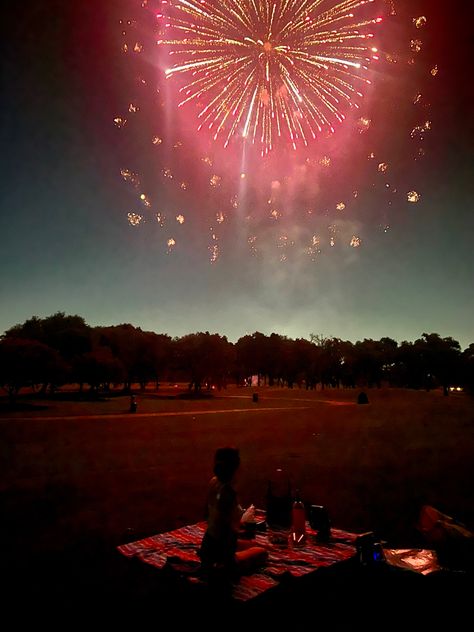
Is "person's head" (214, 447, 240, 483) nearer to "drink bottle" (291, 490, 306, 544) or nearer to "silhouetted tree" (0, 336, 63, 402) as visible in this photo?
"drink bottle" (291, 490, 306, 544)

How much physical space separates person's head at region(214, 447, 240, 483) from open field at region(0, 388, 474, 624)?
9.72 feet

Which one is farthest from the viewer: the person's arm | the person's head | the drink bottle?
the drink bottle

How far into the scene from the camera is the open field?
25.3 feet

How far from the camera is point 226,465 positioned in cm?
508

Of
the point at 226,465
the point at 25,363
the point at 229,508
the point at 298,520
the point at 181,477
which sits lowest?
the point at 181,477

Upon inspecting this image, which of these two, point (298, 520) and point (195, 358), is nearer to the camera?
point (298, 520)

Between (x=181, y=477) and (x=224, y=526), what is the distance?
7.30m

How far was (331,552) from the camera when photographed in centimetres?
592

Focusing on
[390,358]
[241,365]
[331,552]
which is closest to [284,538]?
[331,552]

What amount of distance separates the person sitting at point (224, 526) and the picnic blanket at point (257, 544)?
21cm

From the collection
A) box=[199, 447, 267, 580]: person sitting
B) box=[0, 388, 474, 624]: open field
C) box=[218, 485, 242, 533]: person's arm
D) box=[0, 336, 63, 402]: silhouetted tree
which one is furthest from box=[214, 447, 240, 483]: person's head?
box=[0, 336, 63, 402]: silhouetted tree

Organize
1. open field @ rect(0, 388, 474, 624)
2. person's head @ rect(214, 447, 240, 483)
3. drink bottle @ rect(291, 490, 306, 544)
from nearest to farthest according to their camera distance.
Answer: person's head @ rect(214, 447, 240, 483)
drink bottle @ rect(291, 490, 306, 544)
open field @ rect(0, 388, 474, 624)

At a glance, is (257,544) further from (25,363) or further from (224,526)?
(25,363)

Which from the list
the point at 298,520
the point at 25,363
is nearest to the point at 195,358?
the point at 25,363
